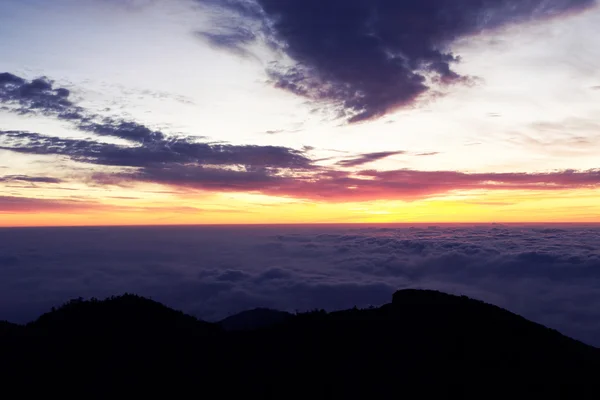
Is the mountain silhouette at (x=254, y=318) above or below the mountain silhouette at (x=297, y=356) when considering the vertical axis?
below

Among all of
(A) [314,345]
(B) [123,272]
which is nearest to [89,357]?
(A) [314,345]

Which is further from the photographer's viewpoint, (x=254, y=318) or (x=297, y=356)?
(x=254, y=318)

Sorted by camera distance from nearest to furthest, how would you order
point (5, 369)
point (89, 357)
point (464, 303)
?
point (5, 369)
point (89, 357)
point (464, 303)

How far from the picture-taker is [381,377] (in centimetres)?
1466

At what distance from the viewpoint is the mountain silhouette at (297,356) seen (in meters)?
13.4

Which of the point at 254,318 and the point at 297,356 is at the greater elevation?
the point at 297,356

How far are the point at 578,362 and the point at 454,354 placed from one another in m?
6.03

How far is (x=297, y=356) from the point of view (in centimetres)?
1617

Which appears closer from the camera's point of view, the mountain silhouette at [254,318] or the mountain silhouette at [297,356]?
the mountain silhouette at [297,356]

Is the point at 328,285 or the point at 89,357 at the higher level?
the point at 89,357

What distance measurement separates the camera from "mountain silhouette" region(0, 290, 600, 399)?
1341 cm

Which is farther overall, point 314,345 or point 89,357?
point 314,345

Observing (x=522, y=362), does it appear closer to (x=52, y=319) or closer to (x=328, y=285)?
(x=52, y=319)

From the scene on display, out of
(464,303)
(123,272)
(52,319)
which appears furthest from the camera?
(123,272)
